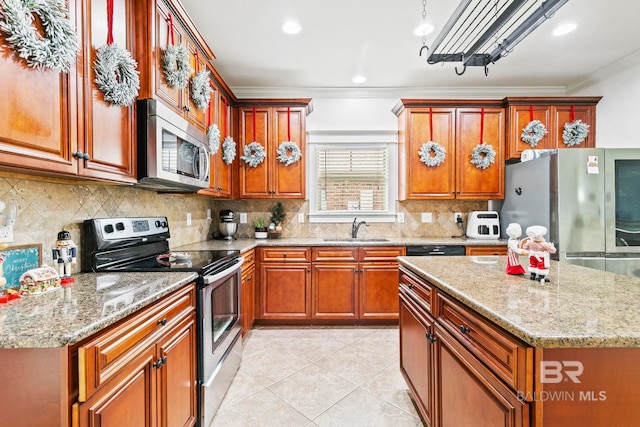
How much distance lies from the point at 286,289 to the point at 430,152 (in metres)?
2.24

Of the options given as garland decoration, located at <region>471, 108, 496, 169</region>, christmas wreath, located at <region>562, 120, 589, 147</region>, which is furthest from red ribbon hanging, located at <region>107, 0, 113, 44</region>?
christmas wreath, located at <region>562, 120, 589, 147</region>

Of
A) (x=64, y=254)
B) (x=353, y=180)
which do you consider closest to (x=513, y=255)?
(x=64, y=254)

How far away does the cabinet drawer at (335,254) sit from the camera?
319 centimetres

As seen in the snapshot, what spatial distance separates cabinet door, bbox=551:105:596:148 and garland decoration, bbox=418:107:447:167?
1.28 m

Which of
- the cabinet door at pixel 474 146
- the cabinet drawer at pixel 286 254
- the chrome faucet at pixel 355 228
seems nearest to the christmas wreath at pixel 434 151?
the cabinet door at pixel 474 146

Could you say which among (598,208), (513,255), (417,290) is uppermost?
(598,208)

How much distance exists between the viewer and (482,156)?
3420 mm

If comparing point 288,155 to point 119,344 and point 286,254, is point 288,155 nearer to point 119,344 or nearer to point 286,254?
point 286,254

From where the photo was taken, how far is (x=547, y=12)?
142 centimetres

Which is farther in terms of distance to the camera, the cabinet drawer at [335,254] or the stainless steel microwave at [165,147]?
the cabinet drawer at [335,254]

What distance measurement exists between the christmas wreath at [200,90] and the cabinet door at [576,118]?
3668 millimetres

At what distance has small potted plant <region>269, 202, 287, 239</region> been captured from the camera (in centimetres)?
356

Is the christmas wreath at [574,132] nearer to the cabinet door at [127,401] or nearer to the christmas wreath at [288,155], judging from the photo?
the christmas wreath at [288,155]

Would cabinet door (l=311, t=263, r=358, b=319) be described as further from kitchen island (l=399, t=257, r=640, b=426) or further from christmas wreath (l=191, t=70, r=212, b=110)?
christmas wreath (l=191, t=70, r=212, b=110)
